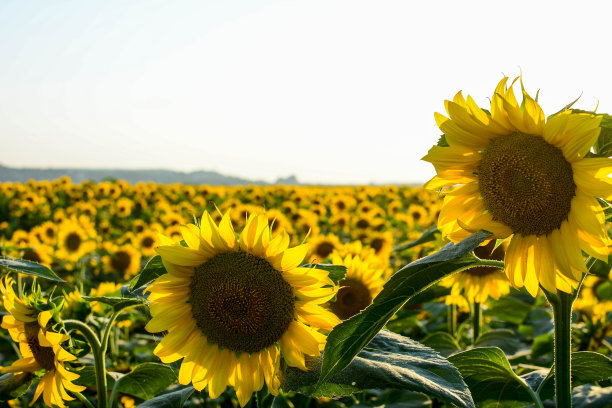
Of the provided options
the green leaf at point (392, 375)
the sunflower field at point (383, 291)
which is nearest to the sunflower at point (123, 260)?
the sunflower field at point (383, 291)

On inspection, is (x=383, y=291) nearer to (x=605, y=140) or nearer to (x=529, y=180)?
(x=529, y=180)

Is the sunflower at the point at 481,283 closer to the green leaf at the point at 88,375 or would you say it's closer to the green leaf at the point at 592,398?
the green leaf at the point at 592,398

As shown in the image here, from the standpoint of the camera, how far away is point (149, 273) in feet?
5.01

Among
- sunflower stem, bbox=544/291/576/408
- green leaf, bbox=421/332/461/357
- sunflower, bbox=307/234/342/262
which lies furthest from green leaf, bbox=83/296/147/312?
sunflower, bbox=307/234/342/262

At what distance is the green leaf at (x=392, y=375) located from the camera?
1194 millimetres

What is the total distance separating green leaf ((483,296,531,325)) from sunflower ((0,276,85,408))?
256 centimetres

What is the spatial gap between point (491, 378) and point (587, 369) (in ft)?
1.02

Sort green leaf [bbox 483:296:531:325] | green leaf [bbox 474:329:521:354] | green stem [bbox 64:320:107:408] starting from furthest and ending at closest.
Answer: green leaf [bbox 483:296:531:325], green leaf [bbox 474:329:521:354], green stem [bbox 64:320:107:408]

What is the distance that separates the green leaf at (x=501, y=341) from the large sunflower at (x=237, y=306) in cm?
174

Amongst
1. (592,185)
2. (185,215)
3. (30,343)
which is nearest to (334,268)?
(592,185)

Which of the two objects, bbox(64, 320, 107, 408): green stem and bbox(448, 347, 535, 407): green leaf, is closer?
bbox(448, 347, 535, 407): green leaf

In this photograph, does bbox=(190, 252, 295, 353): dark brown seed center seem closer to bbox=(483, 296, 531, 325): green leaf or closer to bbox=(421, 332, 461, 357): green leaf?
bbox=(421, 332, 461, 357): green leaf

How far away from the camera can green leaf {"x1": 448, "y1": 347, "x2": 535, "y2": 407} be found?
164 centimetres

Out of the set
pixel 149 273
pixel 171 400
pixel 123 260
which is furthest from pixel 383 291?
pixel 123 260
